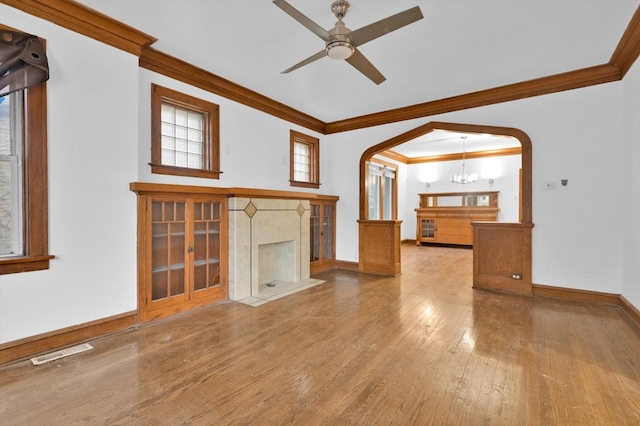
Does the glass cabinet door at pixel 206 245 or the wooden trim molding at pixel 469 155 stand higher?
the wooden trim molding at pixel 469 155

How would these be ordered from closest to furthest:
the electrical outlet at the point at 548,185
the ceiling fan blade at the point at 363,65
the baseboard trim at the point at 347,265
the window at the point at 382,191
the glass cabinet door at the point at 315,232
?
the ceiling fan blade at the point at 363,65
the electrical outlet at the point at 548,185
the glass cabinet door at the point at 315,232
the baseboard trim at the point at 347,265
the window at the point at 382,191

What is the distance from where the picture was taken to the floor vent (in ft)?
7.59

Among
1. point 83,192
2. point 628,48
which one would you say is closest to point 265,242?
point 83,192

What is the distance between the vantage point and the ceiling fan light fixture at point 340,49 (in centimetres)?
242

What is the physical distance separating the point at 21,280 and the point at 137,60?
7.34 feet

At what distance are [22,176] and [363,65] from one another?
3.05m

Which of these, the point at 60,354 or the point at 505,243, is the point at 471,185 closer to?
the point at 505,243

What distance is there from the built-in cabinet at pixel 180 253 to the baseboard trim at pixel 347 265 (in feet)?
8.51

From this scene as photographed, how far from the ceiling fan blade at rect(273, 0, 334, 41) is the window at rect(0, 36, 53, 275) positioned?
2061 millimetres

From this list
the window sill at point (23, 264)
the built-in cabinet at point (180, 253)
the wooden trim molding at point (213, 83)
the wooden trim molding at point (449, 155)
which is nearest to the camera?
the window sill at point (23, 264)

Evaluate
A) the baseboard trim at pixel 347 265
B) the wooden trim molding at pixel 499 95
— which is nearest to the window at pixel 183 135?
the wooden trim molding at pixel 499 95

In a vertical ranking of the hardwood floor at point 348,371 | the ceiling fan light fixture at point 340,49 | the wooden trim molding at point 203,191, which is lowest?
the hardwood floor at point 348,371

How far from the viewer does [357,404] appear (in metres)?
1.82

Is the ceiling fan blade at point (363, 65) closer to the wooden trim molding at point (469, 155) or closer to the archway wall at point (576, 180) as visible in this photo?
the archway wall at point (576, 180)
